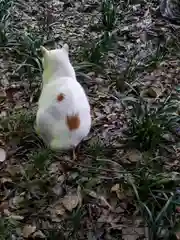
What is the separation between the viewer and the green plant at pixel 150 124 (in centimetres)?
259

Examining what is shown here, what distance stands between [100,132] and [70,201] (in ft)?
1.82

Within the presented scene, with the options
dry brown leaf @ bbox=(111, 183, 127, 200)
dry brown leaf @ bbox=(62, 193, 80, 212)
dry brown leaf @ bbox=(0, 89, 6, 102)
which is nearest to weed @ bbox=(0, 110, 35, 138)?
dry brown leaf @ bbox=(0, 89, 6, 102)

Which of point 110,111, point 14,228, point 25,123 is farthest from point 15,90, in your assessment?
point 14,228

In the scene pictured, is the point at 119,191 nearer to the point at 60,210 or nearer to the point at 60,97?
the point at 60,210

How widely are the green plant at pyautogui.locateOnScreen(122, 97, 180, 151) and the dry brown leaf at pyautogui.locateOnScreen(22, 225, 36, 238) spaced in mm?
776

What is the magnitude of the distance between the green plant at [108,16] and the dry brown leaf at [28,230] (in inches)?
73.5

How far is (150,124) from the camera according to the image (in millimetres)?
Answer: 2572

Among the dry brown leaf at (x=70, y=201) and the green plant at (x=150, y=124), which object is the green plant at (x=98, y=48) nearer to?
the green plant at (x=150, y=124)

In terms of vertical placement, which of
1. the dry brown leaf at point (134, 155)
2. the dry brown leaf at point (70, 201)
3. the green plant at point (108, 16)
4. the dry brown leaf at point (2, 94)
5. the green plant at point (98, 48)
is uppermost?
the green plant at point (108, 16)

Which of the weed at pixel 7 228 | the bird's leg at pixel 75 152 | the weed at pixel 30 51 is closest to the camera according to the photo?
the weed at pixel 7 228

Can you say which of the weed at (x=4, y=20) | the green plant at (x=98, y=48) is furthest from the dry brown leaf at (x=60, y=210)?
the weed at (x=4, y=20)

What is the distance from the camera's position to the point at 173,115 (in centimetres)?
274

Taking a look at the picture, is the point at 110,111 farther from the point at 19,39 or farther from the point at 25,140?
the point at 19,39

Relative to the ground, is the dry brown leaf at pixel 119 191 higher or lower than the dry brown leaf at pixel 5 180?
lower
